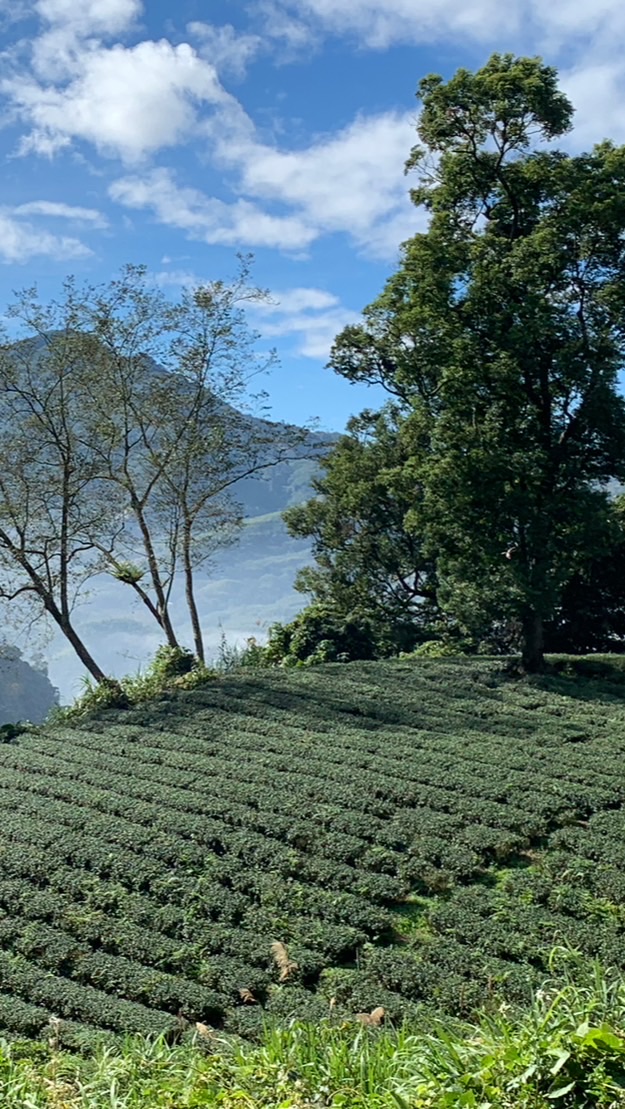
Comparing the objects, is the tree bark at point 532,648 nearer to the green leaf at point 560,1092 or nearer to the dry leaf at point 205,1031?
the dry leaf at point 205,1031

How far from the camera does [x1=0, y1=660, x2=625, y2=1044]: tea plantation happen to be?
25.9 ft

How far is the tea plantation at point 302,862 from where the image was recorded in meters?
7.91

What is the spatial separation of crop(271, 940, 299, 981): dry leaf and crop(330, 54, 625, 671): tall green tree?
404 inches

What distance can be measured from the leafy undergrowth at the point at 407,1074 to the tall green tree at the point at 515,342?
44.5 feet

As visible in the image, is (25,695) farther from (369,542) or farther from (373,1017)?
(373,1017)

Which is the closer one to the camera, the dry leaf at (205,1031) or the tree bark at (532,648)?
the dry leaf at (205,1031)

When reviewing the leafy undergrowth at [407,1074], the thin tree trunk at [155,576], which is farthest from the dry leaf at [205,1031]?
the thin tree trunk at [155,576]

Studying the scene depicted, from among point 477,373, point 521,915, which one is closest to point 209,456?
point 477,373

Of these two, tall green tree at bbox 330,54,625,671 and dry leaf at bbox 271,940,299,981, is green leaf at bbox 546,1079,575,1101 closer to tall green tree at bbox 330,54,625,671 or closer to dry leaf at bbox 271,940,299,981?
dry leaf at bbox 271,940,299,981

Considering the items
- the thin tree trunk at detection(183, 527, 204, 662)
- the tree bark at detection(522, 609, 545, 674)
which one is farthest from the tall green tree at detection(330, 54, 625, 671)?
the thin tree trunk at detection(183, 527, 204, 662)

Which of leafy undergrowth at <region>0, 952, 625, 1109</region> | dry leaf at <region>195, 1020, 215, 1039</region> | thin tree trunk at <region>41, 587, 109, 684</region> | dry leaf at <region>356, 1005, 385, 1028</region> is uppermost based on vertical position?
thin tree trunk at <region>41, 587, 109, 684</region>

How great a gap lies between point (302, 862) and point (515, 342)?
431 inches

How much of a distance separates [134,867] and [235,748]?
3.99m

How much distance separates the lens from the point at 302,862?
10.1 meters
